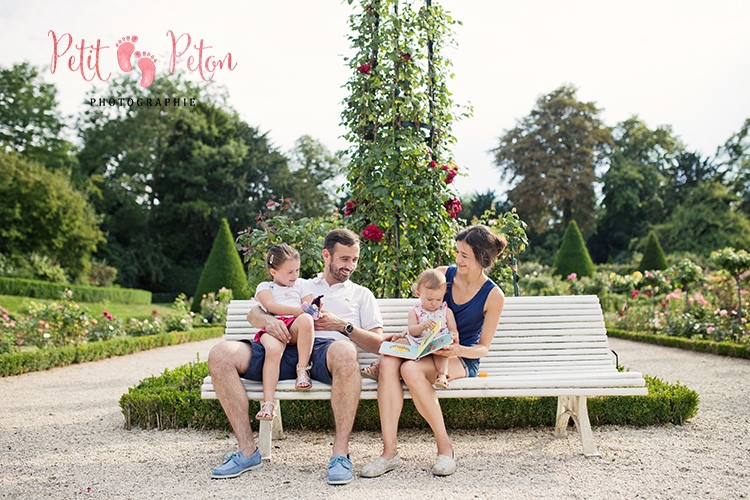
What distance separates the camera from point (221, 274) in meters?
14.7

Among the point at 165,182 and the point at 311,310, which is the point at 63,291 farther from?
the point at 165,182

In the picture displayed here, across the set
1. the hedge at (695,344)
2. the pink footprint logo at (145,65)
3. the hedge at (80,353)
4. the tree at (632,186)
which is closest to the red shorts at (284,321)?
the hedge at (80,353)

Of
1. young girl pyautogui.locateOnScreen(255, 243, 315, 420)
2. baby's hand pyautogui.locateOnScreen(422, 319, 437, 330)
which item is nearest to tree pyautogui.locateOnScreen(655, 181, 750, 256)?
baby's hand pyautogui.locateOnScreen(422, 319, 437, 330)

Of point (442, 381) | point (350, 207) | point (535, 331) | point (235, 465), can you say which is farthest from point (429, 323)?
point (350, 207)

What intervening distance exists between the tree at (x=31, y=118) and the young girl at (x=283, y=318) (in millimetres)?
23123

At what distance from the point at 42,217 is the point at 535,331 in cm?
1912

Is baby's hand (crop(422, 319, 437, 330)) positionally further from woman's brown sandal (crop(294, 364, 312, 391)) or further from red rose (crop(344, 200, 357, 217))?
red rose (crop(344, 200, 357, 217))

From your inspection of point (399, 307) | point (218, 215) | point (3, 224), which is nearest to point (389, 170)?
point (399, 307)

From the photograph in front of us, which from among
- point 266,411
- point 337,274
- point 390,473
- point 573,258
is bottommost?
point 390,473

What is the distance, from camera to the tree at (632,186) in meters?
28.1

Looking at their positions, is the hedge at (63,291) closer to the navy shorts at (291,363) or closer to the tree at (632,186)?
the navy shorts at (291,363)

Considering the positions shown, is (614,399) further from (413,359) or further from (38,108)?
(38,108)

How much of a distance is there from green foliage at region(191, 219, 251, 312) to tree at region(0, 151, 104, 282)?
7.34 m

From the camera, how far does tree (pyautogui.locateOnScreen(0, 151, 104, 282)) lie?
61.6 ft
